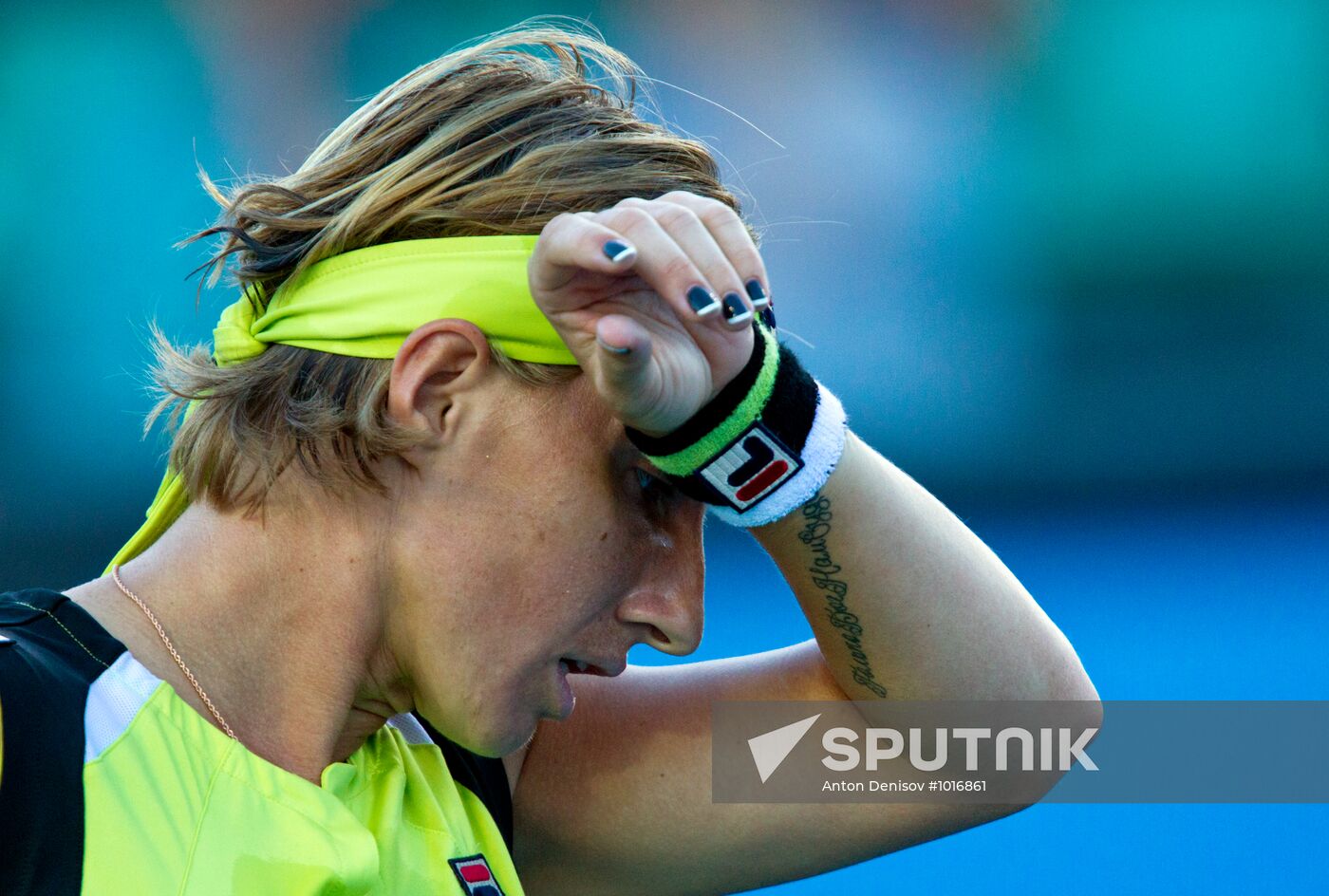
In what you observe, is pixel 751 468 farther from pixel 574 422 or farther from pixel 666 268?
pixel 666 268

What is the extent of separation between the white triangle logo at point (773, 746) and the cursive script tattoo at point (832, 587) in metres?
0.12

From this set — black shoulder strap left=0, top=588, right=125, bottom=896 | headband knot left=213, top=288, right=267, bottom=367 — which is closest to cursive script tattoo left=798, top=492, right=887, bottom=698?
headband knot left=213, top=288, right=267, bottom=367

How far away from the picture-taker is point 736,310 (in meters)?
1.20

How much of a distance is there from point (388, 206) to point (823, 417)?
51 centimetres

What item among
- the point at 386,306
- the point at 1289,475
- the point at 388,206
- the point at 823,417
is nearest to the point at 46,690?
the point at 386,306

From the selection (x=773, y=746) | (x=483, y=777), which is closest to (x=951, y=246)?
(x=773, y=746)

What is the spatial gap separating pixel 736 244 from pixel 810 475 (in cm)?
32

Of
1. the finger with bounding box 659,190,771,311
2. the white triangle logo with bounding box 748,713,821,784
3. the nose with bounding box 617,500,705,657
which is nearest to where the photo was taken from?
the finger with bounding box 659,190,771,311

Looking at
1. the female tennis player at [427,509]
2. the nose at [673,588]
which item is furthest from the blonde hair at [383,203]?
the nose at [673,588]

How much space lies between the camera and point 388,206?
58.8 inches

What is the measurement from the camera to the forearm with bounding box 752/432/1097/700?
5.43 ft

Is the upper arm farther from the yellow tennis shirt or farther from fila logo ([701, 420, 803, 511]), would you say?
fila logo ([701, 420, 803, 511])

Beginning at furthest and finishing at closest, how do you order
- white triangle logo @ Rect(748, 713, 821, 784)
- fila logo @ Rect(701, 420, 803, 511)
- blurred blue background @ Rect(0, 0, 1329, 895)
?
blurred blue background @ Rect(0, 0, 1329, 895) → white triangle logo @ Rect(748, 713, 821, 784) → fila logo @ Rect(701, 420, 803, 511)

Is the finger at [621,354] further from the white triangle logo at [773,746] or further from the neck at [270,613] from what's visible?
the white triangle logo at [773,746]
